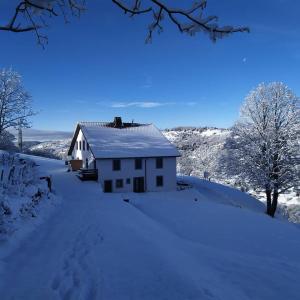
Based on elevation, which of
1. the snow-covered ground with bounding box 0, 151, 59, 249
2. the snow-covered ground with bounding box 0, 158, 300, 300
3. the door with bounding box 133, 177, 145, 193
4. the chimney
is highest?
the chimney

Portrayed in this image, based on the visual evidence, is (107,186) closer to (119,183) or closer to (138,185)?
(119,183)

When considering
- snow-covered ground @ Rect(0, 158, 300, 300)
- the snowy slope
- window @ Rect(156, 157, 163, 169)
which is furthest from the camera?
window @ Rect(156, 157, 163, 169)

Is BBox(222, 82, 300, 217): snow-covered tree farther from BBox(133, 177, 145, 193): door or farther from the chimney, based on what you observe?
the chimney

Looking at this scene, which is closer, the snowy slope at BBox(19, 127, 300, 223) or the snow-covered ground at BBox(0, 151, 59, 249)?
the snow-covered ground at BBox(0, 151, 59, 249)

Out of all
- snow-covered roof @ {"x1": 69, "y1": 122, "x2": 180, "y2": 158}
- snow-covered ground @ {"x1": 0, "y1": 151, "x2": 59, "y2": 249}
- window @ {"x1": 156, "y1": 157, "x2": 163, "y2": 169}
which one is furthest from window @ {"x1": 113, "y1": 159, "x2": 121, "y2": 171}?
snow-covered ground @ {"x1": 0, "y1": 151, "x2": 59, "y2": 249}

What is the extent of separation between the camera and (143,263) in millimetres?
6918

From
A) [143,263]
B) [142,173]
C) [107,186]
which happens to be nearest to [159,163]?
[142,173]

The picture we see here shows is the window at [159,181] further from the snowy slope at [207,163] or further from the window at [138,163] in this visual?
the snowy slope at [207,163]

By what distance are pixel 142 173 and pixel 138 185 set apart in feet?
4.72

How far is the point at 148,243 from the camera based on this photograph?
8.75m

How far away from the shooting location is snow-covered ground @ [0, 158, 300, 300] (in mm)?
5570

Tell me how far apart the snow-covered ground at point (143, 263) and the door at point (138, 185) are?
18712 millimetres

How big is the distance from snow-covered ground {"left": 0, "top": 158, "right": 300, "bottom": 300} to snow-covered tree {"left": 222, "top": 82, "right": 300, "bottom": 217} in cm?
1191

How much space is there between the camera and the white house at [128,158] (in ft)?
99.6
